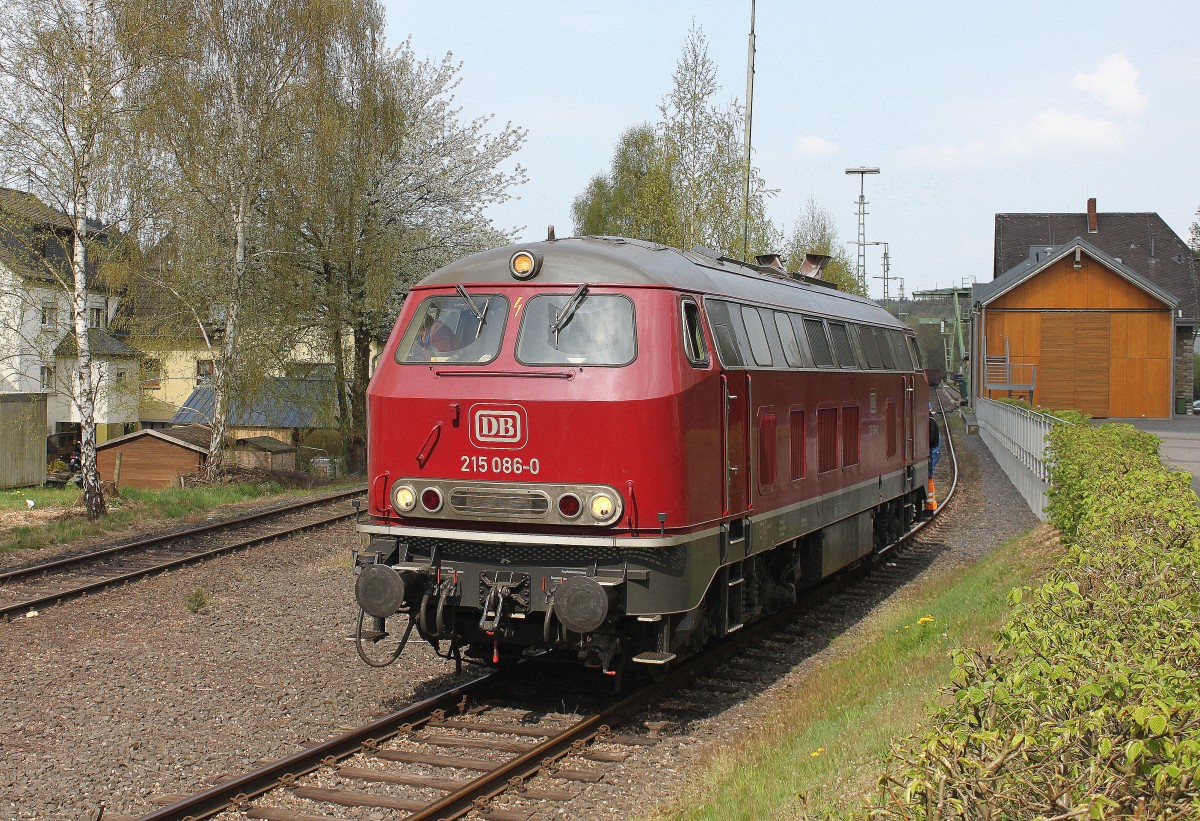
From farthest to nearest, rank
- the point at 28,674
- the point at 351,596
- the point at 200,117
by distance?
the point at 200,117 < the point at 351,596 < the point at 28,674

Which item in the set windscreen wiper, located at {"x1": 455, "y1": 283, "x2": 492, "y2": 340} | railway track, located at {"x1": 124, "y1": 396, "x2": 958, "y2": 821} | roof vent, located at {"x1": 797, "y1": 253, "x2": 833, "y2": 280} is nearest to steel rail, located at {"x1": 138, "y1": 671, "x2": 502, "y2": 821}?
railway track, located at {"x1": 124, "y1": 396, "x2": 958, "y2": 821}

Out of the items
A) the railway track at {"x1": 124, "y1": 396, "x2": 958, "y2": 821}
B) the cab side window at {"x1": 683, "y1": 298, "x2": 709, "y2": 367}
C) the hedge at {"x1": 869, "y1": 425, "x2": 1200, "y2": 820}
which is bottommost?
the railway track at {"x1": 124, "y1": 396, "x2": 958, "y2": 821}

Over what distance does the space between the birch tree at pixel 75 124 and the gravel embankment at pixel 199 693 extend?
7816 millimetres

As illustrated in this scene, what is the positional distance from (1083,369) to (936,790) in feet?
149

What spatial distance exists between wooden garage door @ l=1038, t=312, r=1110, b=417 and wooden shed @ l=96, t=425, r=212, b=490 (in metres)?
32.5

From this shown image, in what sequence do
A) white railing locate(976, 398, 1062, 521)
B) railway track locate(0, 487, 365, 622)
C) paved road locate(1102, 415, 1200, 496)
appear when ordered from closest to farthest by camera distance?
railway track locate(0, 487, 365, 622)
white railing locate(976, 398, 1062, 521)
paved road locate(1102, 415, 1200, 496)

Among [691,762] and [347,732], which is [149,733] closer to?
[347,732]

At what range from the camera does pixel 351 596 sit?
1273 cm

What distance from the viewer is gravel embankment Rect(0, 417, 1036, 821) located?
7.04 m

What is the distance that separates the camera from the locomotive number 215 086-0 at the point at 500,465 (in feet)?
26.7

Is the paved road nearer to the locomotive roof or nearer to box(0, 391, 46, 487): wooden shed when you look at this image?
the locomotive roof

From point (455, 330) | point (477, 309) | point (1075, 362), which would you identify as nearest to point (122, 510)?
point (455, 330)

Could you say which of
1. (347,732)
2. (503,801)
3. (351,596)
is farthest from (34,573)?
(503,801)

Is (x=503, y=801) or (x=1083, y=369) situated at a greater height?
(x=1083, y=369)
